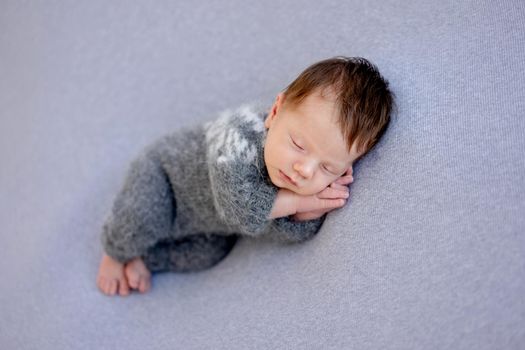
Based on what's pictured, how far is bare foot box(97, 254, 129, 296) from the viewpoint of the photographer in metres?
1.21

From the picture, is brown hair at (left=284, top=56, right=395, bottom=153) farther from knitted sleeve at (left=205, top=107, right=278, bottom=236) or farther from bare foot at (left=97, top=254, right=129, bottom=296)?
bare foot at (left=97, top=254, right=129, bottom=296)

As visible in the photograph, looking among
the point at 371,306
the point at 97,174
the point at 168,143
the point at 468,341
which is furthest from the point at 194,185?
the point at 468,341

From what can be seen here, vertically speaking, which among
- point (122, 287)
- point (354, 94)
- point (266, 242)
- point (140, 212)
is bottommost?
point (122, 287)

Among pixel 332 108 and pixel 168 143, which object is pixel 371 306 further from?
pixel 168 143

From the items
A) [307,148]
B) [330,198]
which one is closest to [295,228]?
[330,198]

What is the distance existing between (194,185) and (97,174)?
0.37 m

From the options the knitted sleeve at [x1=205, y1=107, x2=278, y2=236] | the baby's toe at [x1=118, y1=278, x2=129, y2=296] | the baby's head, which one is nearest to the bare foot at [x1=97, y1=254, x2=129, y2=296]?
A: the baby's toe at [x1=118, y1=278, x2=129, y2=296]

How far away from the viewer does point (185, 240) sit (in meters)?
1.27

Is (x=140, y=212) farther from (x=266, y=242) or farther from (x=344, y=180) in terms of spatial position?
(x=344, y=180)

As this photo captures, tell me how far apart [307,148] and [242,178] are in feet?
0.49

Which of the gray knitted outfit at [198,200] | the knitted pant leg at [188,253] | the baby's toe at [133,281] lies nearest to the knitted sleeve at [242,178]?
the gray knitted outfit at [198,200]

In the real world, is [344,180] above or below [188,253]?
above

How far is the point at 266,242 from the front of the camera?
1161 mm

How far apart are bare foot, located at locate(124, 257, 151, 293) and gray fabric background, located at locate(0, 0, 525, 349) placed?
3 centimetres
